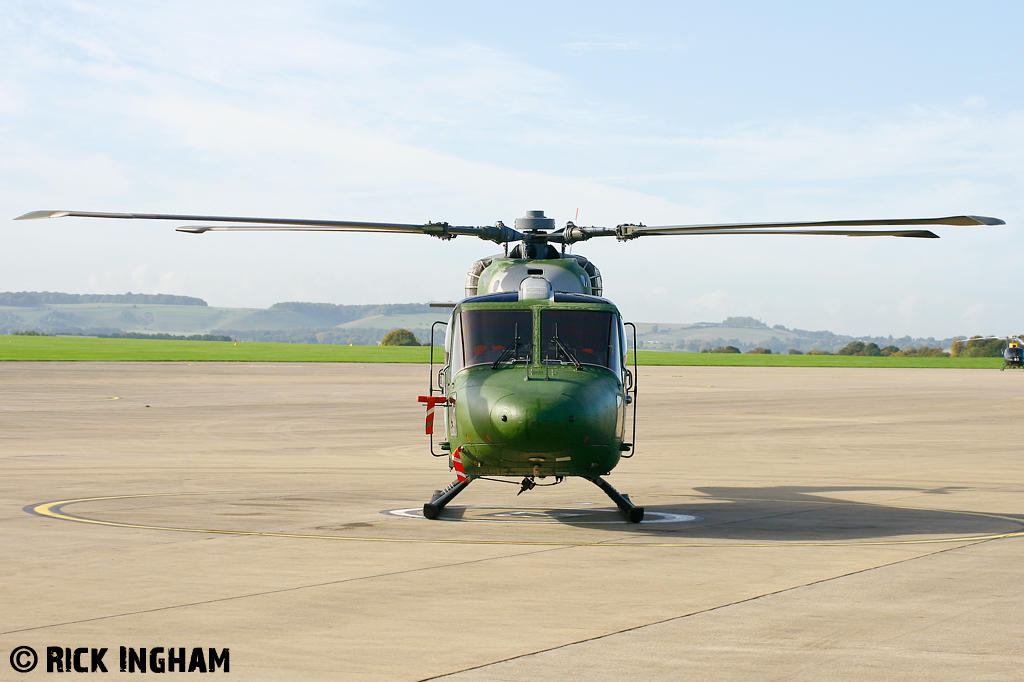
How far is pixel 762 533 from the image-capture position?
44.9 ft

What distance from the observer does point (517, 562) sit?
37.0 feet

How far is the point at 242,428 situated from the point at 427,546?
20579mm

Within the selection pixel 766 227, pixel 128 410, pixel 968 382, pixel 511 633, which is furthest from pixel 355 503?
pixel 968 382

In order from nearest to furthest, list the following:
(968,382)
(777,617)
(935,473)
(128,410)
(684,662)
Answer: (684,662), (777,617), (935,473), (128,410), (968,382)

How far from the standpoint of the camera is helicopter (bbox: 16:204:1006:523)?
12.7 metres

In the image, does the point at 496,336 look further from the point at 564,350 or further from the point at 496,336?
the point at 564,350

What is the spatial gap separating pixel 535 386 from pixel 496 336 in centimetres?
150

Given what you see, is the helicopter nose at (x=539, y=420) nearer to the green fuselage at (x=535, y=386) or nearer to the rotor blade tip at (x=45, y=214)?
the green fuselage at (x=535, y=386)

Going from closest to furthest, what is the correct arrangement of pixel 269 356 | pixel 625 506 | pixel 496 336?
1. pixel 496 336
2. pixel 625 506
3. pixel 269 356

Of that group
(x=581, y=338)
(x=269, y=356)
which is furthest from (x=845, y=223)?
(x=269, y=356)

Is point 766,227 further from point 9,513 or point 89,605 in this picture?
point 9,513

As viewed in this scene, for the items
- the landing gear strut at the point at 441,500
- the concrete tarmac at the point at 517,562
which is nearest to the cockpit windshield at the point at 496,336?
the landing gear strut at the point at 441,500

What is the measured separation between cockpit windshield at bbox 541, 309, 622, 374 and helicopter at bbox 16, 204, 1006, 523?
0.02 metres

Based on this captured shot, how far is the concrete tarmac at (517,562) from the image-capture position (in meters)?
7.57
